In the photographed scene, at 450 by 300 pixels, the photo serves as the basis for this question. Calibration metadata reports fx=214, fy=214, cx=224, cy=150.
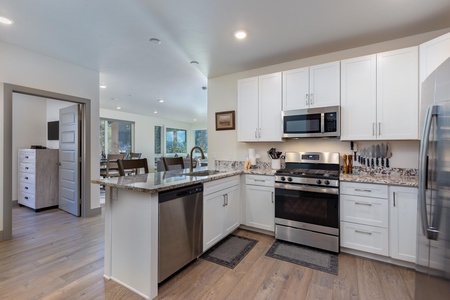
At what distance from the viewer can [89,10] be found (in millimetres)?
2117

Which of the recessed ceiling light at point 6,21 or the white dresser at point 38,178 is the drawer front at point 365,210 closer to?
the recessed ceiling light at point 6,21

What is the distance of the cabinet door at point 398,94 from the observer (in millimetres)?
2285

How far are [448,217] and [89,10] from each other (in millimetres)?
3143

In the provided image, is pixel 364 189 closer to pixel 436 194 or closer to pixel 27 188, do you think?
pixel 436 194

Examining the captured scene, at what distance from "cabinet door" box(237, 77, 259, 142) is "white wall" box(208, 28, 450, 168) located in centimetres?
32

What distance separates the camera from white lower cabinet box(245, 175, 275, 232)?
291cm

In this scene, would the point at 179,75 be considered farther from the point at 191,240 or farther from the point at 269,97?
the point at 191,240

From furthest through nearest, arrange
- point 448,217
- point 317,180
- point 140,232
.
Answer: point 317,180 < point 140,232 < point 448,217

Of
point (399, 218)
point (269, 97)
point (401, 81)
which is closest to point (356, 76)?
point (401, 81)

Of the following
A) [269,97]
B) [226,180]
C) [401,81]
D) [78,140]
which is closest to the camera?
[401,81]

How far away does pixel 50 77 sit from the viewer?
328 centimetres

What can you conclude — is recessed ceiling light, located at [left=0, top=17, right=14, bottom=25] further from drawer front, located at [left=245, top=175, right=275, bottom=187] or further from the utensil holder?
the utensil holder

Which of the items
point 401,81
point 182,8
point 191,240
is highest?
point 182,8

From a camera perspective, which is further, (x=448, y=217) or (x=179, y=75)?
(x=179, y=75)
